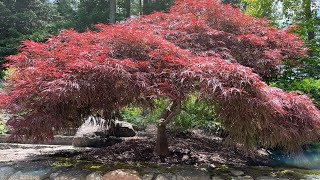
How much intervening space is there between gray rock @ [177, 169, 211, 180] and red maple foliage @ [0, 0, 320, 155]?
1.42ft

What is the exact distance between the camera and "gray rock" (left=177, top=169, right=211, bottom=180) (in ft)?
9.36

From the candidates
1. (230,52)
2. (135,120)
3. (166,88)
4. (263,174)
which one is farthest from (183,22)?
(135,120)

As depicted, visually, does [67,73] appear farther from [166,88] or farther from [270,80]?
[270,80]

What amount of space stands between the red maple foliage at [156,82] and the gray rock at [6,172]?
0.47 meters

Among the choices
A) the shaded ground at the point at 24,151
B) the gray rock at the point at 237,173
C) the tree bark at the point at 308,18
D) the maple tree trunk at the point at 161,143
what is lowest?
the gray rock at the point at 237,173

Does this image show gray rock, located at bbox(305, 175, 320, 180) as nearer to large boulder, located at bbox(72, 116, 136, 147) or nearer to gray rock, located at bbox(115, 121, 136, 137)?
large boulder, located at bbox(72, 116, 136, 147)

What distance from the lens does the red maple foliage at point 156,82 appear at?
98.7 inches

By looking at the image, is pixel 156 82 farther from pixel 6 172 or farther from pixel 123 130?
pixel 123 130

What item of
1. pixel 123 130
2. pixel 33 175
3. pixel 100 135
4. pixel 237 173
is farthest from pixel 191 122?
pixel 33 175

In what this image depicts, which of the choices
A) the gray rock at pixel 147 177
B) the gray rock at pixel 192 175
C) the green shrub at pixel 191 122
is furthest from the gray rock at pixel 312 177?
the green shrub at pixel 191 122

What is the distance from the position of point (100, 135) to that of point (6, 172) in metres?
1.74

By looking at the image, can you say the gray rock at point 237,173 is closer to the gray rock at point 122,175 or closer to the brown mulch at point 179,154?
the brown mulch at point 179,154

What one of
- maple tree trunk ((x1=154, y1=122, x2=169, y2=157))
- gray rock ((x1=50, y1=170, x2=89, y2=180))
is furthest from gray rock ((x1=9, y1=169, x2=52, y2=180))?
maple tree trunk ((x1=154, y1=122, x2=169, y2=157))

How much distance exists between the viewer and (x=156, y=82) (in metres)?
2.67
